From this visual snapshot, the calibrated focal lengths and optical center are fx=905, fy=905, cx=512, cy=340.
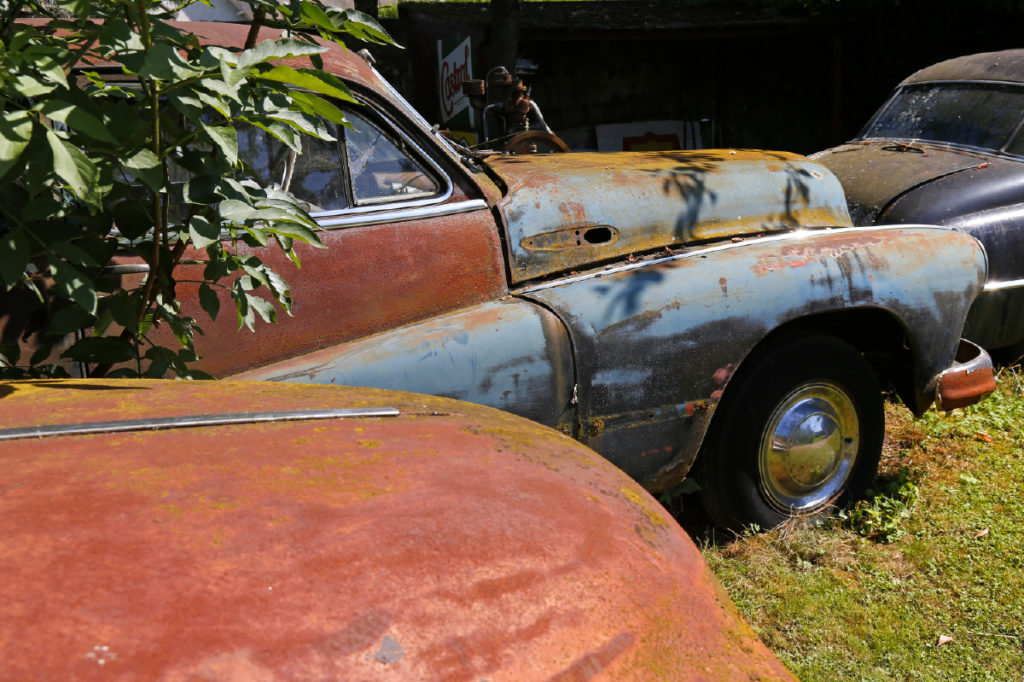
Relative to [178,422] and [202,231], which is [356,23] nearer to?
[202,231]

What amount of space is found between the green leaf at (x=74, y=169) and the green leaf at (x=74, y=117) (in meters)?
0.03

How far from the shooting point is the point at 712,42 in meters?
12.6

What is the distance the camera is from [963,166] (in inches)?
209

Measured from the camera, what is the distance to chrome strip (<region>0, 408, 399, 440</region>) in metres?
1.32

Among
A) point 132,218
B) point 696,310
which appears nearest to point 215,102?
point 132,218

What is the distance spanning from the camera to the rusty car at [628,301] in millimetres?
2703

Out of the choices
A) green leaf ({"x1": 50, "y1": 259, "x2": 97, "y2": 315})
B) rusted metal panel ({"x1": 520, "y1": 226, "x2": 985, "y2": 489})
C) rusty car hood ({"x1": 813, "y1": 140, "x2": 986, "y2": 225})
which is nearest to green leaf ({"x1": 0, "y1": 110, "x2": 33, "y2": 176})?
green leaf ({"x1": 50, "y1": 259, "x2": 97, "y2": 315})

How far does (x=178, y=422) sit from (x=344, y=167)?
5.13 ft

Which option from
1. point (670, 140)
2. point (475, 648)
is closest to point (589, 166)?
point (475, 648)

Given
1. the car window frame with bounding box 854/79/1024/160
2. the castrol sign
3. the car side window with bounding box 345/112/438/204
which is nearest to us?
the car side window with bounding box 345/112/438/204

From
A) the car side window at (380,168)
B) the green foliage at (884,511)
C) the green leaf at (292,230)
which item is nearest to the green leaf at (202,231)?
the green leaf at (292,230)

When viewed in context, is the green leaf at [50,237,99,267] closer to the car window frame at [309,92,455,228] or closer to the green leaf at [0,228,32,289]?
the green leaf at [0,228,32,289]

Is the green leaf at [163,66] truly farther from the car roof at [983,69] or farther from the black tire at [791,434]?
the car roof at [983,69]

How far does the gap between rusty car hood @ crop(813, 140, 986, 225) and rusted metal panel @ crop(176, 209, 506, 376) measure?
2.97 m
